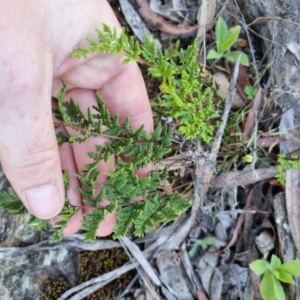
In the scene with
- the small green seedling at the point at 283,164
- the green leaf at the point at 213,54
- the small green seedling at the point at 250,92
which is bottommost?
the small green seedling at the point at 283,164

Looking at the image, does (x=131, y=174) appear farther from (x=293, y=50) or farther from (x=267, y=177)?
(x=293, y=50)

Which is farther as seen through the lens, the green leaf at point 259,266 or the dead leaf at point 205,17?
the dead leaf at point 205,17

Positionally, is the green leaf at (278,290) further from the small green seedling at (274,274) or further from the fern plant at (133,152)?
the fern plant at (133,152)

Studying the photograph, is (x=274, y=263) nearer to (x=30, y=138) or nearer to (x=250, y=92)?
(x=250, y=92)

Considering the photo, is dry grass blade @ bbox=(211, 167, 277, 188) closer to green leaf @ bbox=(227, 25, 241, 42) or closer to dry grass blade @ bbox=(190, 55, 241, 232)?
dry grass blade @ bbox=(190, 55, 241, 232)

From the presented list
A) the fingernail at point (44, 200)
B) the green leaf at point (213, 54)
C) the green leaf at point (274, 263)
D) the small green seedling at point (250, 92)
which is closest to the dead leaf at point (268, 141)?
the small green seedling at point (250, 92)

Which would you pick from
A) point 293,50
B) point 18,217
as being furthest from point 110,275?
point 293,50
